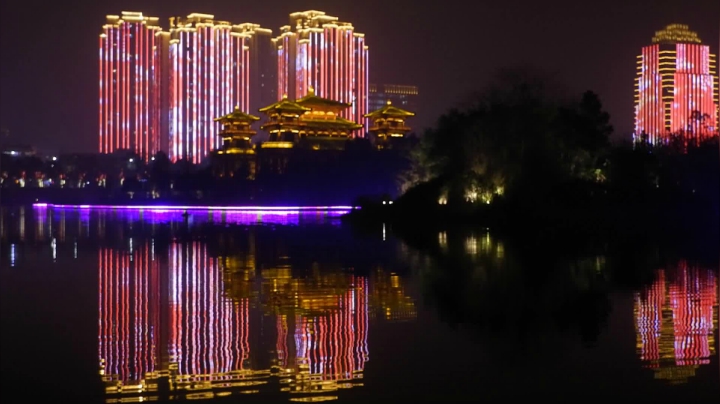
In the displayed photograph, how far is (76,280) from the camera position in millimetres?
12562

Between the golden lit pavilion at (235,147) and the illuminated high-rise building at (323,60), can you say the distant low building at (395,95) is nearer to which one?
the illuminated high-rise building at (323,60)

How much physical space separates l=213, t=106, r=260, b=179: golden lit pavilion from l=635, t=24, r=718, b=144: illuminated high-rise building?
200ft

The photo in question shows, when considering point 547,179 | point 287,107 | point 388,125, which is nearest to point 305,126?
point 287,107

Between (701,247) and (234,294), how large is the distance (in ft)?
34.6

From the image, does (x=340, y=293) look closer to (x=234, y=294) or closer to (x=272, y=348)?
(x=234, y=294)

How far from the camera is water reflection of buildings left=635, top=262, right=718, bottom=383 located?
6922 millimetres

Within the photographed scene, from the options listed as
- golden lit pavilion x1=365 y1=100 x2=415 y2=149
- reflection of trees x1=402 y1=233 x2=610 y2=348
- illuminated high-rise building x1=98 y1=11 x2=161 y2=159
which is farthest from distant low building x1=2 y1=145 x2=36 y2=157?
reflection of trees x1=402 y1=233 x2=610 y2=348

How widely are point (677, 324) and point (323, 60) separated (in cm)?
9196

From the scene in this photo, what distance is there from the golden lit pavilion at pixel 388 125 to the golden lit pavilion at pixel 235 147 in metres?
8.50

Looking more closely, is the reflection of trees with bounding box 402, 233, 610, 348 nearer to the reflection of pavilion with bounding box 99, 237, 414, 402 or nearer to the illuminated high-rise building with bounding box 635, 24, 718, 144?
the reflection of pavilion with bounding box 99, 237, 414, 402

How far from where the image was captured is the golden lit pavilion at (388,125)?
194 ft

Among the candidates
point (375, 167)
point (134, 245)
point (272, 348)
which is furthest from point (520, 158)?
point (375, 167)

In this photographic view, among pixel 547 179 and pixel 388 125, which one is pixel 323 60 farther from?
pixel 547 179

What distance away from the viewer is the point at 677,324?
27.9 feet
